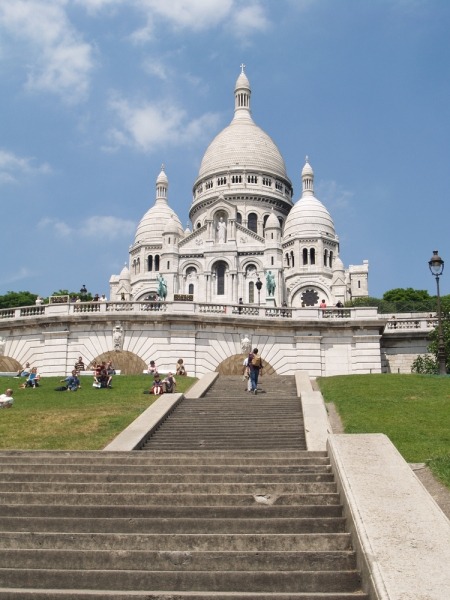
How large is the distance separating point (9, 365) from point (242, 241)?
186 ft

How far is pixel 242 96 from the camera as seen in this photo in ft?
389

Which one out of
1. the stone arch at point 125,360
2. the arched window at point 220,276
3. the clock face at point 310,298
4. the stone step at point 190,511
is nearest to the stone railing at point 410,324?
the stone arch at point 125,360

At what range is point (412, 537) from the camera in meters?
7.29

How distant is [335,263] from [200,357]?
61963 millimetres

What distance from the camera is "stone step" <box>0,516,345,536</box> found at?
838 centimetres

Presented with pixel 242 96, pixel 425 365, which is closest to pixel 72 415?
pixel 425 365

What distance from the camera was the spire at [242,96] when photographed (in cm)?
11650

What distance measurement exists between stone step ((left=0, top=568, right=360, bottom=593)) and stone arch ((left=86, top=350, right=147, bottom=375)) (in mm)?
22109

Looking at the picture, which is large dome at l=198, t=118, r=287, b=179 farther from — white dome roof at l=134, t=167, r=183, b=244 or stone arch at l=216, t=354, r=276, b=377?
stone arch at l=216, t=354, r=276, b=377

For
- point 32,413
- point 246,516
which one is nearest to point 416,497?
point 246,516

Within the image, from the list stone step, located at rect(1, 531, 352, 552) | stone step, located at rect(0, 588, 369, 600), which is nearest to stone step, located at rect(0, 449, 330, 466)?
stone step, located at rect(1, 531, 352, 552)

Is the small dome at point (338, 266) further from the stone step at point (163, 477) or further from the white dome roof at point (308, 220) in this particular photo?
the stone step at point (163, 477)

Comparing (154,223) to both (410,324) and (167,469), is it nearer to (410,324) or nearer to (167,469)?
(410,324)

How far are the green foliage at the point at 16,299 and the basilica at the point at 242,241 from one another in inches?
397
